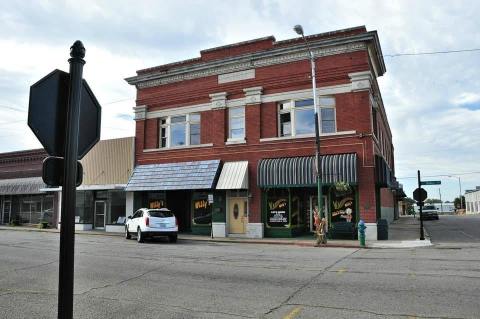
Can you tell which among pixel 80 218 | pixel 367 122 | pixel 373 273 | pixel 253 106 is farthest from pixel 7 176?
pixel 373 273

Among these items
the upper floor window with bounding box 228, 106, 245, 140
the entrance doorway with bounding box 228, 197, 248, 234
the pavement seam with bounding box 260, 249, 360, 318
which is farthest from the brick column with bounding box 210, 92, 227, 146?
the pavement seam with bounding box 260, 249, 360, 318

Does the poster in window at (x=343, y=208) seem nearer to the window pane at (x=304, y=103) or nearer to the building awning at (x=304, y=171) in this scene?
the building awning at (x=304, y=171)

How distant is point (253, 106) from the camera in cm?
2491

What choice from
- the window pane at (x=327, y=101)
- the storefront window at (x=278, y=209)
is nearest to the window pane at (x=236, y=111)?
the window pane at (x=327, y=101)

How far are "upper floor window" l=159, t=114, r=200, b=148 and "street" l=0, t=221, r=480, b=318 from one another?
13376mm

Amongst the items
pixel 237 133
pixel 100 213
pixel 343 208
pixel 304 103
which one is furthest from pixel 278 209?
pixel 100 213

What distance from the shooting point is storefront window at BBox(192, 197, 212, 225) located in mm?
25906

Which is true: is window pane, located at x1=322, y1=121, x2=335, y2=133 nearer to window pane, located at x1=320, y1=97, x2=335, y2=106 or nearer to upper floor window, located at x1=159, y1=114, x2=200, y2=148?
window pane, located at x1=320, y1=97, x2=335, y2=106

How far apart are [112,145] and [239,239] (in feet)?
41.8

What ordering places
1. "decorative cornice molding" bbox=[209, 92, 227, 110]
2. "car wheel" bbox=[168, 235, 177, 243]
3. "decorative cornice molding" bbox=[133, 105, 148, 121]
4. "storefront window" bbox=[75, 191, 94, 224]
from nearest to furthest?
1. "car wheel" bbox=[168, 235, 177, 243]
2. "decorative cornice molding" bbox=[209, 92, 227, 110]
3. "decorative cornice molding" bbox=[133, 105, 148, 121]
4. "storefront window" bbox=[75, 191, 94, 224]

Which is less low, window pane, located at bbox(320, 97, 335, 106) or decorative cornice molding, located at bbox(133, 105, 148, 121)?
decorative cornice molding, located at bbox(133, 105, 148, 121)

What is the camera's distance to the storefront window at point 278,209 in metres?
23.4

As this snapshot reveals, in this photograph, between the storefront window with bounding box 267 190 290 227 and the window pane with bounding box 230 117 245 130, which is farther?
the window pane with bounding box 230 117 245 130

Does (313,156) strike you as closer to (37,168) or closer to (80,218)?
(80,218)
